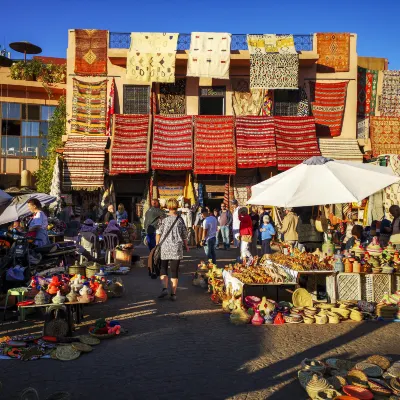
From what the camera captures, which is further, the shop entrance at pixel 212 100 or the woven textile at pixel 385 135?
the shop entrance at pixel 212 100

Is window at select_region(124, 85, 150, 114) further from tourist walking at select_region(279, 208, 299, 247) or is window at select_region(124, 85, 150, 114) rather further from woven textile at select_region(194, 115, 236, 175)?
tourist walking at select_region(279, 208, 299, 247)

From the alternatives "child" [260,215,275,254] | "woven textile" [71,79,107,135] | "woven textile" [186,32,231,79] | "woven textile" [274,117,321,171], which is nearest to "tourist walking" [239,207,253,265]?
"child" [260,215,275,254]

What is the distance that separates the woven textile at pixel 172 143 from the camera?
1798cm

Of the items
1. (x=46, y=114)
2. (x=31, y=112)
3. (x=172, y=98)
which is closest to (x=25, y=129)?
(x=31, y=112)

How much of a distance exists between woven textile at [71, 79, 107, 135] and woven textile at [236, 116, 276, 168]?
5.59 metres

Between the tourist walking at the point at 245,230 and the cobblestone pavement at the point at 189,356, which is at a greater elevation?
the tourist walking at the point at 245,230

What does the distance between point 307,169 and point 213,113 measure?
12.4 m

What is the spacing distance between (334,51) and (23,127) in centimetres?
1470

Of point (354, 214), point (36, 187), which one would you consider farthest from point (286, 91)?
point (36, 187)

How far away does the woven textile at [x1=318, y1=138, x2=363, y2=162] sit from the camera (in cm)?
1822

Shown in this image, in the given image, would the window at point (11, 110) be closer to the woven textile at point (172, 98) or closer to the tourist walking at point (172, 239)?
the woven textile at point (172, 98)

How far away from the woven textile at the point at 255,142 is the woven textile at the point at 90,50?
20.1 feet

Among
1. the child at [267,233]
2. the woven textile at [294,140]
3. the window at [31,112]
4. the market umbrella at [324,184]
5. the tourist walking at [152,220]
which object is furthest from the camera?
the window at [31,112]

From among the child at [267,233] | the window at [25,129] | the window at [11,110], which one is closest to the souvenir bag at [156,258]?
the child at [267,233]
